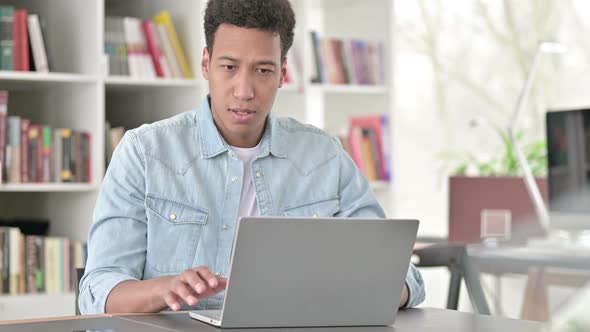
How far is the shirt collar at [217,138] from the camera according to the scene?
1.75 meters

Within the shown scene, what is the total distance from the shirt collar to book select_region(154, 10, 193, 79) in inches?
67.3

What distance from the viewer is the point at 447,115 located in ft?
16.9

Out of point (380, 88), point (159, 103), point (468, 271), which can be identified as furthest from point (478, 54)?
point (468, 271)

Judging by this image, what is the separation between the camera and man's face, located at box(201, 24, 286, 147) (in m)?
1.69

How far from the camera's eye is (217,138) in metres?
1.76

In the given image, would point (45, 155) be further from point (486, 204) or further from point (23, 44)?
point (486, 204)

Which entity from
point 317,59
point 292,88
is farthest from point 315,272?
point 317,59

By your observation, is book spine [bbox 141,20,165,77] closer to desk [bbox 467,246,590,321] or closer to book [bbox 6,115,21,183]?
book [bbox 6,115,21,183]

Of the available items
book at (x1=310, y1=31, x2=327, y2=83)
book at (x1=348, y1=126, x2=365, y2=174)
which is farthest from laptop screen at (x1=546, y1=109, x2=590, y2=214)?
book at (x1=310, y1=31, x2=327, y2=83)

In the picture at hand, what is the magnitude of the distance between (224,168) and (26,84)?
1.90 meters

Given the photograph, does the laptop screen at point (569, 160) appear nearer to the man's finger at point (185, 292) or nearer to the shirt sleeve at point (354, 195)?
the shirt sleeve at point (354, 195)

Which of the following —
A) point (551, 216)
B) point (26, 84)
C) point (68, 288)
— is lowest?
point (68, 288)

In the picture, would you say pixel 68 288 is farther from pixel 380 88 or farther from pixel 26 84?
pixel 380 88

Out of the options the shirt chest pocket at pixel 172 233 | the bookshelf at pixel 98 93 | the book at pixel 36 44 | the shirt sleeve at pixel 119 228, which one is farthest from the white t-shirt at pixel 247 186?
the book at pixel 36 44
